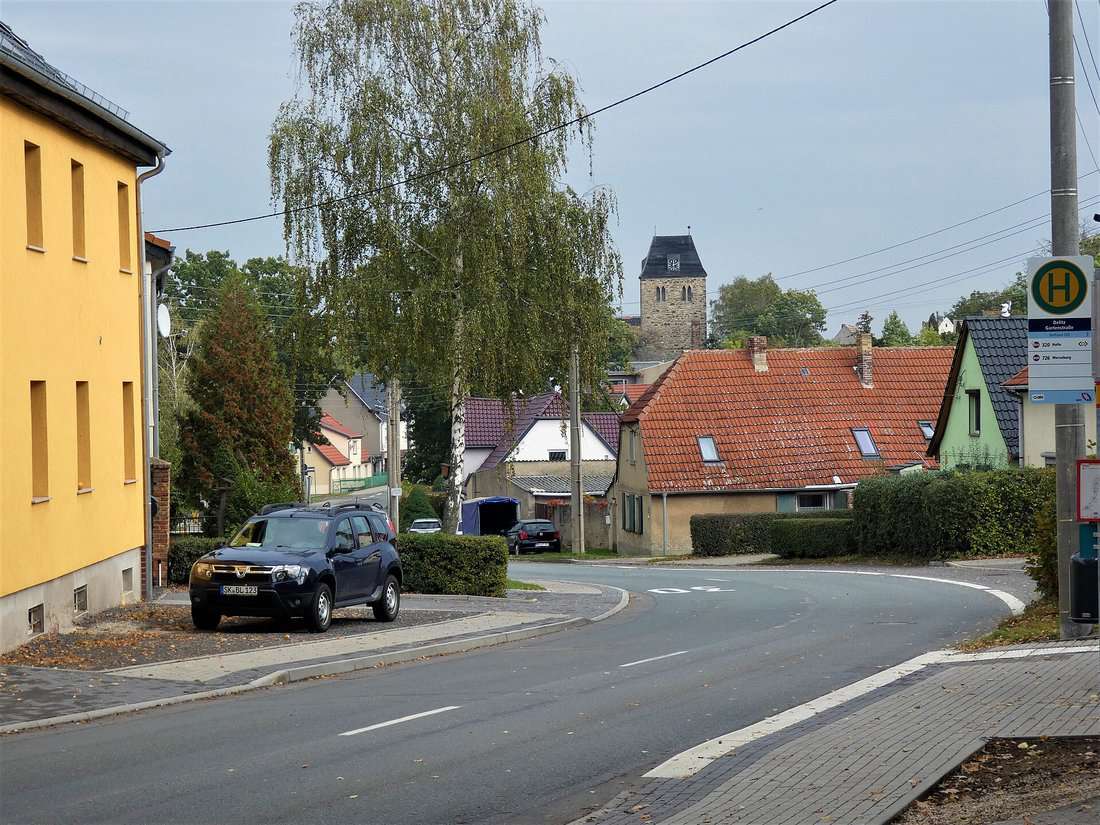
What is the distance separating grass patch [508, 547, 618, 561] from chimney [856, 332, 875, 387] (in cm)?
1307

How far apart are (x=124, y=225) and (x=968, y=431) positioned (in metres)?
32.0

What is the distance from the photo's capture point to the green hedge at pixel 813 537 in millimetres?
44781

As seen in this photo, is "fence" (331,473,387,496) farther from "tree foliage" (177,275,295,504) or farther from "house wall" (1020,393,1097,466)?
"house wall" (1020,393,1097,466)

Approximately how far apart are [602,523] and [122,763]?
56.8 metres

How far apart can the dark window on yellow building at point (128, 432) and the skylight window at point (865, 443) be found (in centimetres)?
3844

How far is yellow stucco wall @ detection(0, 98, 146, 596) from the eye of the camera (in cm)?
1788

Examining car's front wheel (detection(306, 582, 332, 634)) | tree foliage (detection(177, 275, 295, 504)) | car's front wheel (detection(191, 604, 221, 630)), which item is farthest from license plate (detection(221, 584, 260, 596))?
tree foliage (detection(177, 275, 295, 504))

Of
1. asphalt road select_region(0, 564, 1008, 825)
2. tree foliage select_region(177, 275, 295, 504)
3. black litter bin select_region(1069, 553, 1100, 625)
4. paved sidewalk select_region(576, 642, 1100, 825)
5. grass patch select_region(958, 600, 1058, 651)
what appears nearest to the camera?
paved sidewalk select_region(576, 642, 1100, 825)

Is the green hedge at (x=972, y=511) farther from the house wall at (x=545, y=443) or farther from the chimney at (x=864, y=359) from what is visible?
the house wall at (x=545, y=443)

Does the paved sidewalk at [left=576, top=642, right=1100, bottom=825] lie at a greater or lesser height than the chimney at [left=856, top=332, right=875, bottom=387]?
lesser

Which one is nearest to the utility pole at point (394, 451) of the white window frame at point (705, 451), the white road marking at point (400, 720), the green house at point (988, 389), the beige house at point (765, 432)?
the beige house at point (765, 432)

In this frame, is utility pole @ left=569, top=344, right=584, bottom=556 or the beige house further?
the beige house

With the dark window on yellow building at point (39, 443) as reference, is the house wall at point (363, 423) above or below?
above

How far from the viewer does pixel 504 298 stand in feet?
105
